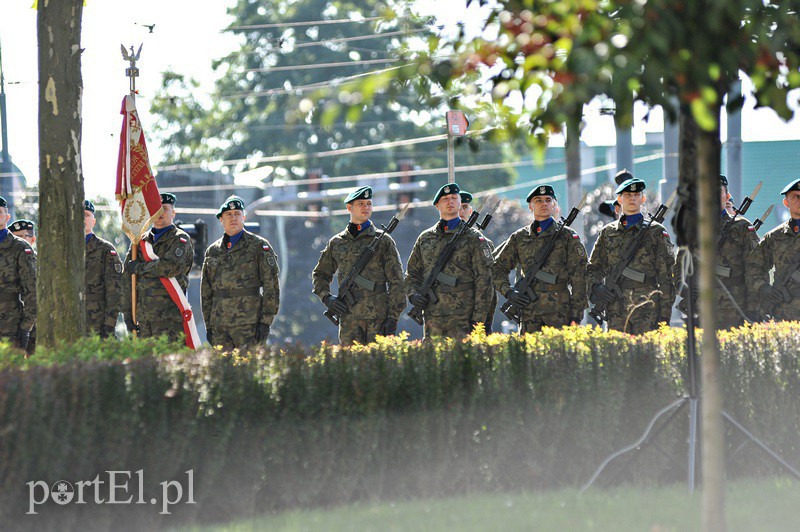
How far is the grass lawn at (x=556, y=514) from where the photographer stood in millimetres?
6258

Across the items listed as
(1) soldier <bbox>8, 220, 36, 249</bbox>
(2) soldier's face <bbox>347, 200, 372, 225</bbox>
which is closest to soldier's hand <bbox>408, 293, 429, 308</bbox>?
(2) soldier's face <bbox>347, 200, 372, 225</bbox>

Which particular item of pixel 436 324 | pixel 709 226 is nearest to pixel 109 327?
pixel 436 324

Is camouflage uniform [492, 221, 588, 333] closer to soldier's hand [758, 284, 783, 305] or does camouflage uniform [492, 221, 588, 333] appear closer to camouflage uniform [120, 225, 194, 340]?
soldier's hand [758, 284, 783, 305]

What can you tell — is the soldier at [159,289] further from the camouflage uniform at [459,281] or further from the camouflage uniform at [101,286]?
the camouflage uniform at [459,281]

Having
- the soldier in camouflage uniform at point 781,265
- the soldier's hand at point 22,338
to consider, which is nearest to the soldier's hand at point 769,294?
the soldier in camouflage uniform at point 781,265

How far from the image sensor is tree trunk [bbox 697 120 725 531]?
17.3 feet

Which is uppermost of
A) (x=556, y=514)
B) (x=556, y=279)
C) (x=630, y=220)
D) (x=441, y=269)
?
(x=630, y=220)

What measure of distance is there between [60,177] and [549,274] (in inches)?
174

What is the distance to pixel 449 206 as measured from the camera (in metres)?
11.1

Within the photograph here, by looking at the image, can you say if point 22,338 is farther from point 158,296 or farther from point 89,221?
point 158,296

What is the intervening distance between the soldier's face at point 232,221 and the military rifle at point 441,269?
1764mm

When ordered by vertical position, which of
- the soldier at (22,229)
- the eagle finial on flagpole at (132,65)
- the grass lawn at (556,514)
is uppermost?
the eagle finial on flagpole at (132,65)

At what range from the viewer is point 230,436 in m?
6.46

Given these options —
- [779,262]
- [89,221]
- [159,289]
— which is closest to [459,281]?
[159,289]
